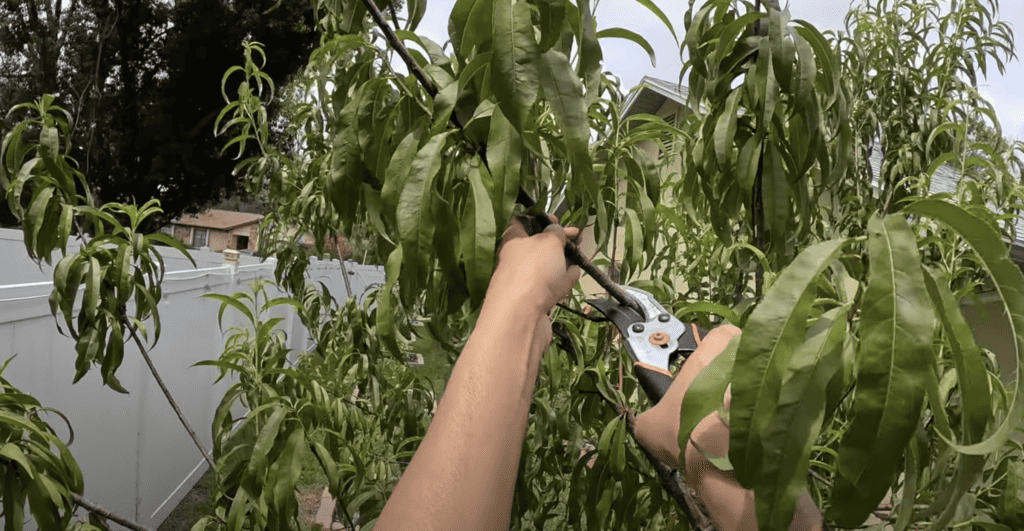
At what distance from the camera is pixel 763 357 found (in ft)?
1.42

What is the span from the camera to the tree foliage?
0.43 metres

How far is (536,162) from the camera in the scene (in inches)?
40.8

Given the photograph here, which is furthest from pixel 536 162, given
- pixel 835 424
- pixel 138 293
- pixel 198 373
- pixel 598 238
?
pixel 198 373

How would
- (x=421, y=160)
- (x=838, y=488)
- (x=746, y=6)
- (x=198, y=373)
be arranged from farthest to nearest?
(x=198, y=373) → (x=746, y=6) → (x=421, y=160) → (x=838, y=488)

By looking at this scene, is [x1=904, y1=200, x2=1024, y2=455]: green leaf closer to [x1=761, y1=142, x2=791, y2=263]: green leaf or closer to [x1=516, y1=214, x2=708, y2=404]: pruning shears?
[x1=516, y1=214, x2=708, y2=404]: pruning shears

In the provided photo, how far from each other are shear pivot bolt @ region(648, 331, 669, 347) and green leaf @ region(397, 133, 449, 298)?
38cm

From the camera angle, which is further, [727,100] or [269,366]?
[269,366]

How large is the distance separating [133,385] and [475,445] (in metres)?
3.42

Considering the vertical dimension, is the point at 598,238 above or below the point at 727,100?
below

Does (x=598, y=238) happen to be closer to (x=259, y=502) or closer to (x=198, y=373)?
(x=259, y=502)

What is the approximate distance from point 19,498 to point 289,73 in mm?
15218

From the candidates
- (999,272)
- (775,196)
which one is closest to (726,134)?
(775,196)

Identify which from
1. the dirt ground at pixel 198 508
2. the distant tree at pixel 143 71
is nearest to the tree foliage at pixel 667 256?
the dirt ground at pixel 198 508

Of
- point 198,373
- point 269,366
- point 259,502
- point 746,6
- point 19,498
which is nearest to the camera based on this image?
point 746,6
